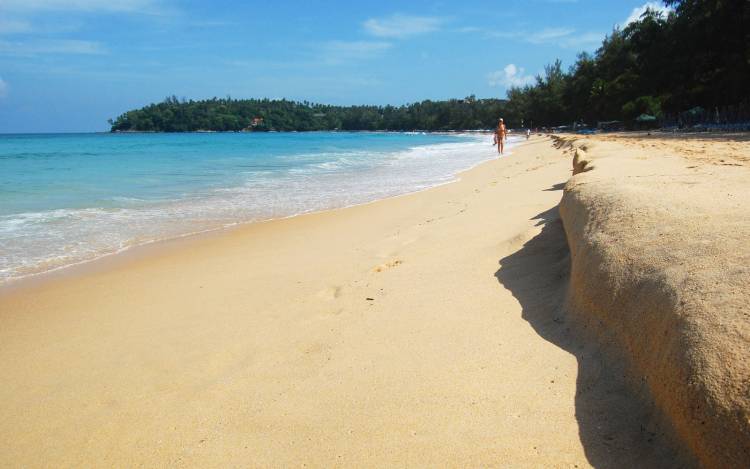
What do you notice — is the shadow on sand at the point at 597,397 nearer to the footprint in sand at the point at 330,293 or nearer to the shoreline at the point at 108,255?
the footprint in sand at the point at 330,293

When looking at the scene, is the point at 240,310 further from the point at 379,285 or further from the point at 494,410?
the point at 494,410

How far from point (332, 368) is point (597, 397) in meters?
1.34

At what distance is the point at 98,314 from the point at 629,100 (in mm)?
52126

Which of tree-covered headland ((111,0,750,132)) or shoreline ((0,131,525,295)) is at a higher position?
tree-covered headland ((111,0,750,132))

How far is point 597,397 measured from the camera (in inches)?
81.7

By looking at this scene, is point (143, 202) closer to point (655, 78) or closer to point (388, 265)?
point (388, 265)

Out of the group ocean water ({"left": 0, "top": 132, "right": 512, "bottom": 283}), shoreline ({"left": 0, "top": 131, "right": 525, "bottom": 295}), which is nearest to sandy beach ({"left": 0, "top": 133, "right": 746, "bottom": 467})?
shoreline ({"left": 0, "top": 131, "right": 525, "bottom": 295})

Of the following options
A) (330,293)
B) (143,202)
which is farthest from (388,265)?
(143,202)

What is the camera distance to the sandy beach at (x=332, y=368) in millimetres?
2039

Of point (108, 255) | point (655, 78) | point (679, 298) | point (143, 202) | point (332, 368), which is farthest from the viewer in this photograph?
point (655, 78)

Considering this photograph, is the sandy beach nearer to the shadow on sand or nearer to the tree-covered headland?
the shadow on sand

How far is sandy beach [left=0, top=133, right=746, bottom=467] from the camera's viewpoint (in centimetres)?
204

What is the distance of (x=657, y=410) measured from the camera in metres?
1.81

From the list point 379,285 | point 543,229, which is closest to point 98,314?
point 379,285
